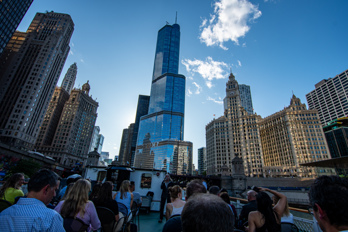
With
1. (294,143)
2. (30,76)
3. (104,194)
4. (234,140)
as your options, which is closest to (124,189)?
(104,194)

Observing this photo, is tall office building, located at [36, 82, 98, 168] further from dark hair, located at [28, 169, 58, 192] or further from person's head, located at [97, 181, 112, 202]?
dark hair, located at [28, 169, 58, 192]

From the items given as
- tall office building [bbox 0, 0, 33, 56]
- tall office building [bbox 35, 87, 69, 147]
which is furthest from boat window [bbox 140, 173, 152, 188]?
tall office building [bbox 35, 87, 69, 147]

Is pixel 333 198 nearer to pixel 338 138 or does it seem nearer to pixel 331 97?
pixel 338 138

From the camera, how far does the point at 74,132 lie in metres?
103

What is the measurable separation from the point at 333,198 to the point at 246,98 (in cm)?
17046

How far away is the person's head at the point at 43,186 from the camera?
2389 mm

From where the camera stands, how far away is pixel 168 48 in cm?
16638

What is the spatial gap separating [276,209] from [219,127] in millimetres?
109330

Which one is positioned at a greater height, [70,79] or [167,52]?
[167,52]

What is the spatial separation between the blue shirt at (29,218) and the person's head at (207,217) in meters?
1.85

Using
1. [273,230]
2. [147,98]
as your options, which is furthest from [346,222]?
[147,98]

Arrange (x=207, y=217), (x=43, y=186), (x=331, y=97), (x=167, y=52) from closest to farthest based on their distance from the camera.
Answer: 1. (x=207, y=217)
2. (x=43, y=186)
3. (x=331, y=97)
4. (x=167, y=52)

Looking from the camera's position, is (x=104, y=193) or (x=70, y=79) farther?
(x=70, y=79)

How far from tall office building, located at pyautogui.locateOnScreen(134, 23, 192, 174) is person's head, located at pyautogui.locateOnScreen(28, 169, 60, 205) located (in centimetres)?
12621
